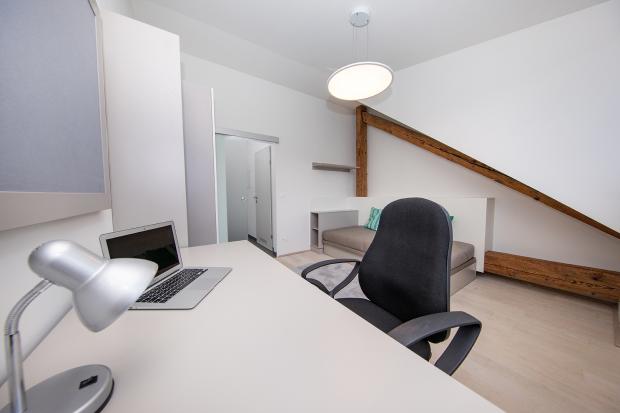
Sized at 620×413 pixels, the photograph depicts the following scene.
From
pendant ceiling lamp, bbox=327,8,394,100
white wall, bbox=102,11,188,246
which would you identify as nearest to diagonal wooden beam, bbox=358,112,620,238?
pendant ceiling lamp, bbox=327,8,394,100

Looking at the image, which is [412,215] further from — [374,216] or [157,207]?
[374,216]

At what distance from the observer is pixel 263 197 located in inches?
166

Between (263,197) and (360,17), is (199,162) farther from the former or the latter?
(263,197)

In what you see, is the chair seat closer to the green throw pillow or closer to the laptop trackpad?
the laptop trackpad

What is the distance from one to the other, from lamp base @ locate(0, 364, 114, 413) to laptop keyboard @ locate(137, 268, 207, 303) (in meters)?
0.35

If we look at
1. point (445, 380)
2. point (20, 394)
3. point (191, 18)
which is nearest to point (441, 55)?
point (191, 18)

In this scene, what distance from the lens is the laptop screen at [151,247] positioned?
0.82 metres

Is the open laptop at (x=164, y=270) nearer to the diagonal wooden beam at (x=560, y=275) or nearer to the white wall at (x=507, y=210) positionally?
the diagonal wooden beam at (x=560, y=275)

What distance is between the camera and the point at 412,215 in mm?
1060

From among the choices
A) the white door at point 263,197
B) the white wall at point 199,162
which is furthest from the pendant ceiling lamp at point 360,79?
the white door at point 263,197

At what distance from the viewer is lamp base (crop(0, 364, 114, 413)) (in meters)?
0.37

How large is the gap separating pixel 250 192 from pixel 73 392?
15.2 feet

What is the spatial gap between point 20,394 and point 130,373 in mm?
160

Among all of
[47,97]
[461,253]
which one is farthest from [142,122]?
[461,253]
